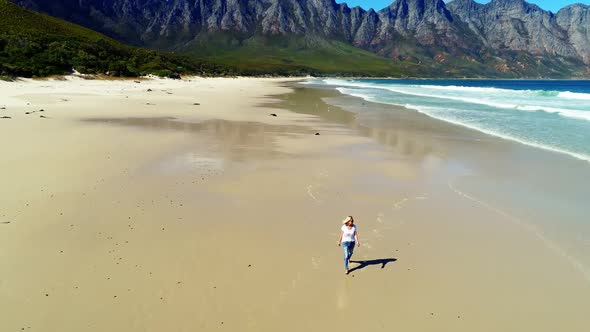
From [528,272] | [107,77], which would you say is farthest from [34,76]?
[528,272]

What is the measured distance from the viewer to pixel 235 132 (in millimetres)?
23906

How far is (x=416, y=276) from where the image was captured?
774 centimetres

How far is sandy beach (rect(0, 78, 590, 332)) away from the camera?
21.1ft

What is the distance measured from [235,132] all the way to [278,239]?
15.4 meters

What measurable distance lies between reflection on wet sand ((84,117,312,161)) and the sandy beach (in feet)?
1.30

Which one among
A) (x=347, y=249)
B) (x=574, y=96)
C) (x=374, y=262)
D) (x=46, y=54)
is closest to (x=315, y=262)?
(x=347, y=249)

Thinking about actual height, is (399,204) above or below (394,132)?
below

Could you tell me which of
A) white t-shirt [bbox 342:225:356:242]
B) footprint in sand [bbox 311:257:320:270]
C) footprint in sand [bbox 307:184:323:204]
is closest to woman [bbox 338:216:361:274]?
white t-shirt [bbox 342:225:356:242]

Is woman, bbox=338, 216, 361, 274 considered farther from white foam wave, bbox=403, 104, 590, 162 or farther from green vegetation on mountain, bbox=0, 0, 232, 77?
green vegetation on mountain, bbox=0, 0, 232, 77

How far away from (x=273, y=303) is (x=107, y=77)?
70.6 m

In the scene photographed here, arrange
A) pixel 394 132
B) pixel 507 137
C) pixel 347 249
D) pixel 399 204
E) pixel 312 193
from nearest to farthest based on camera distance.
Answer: pixel 347 249
pixel 399 204
pixel 312 193
pixel 507 137
pixel 394 132

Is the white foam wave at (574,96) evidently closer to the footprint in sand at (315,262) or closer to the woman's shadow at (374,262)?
the woman's shadow at (374,262)

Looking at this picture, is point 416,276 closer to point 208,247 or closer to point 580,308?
point 580,308

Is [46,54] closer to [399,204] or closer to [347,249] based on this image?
[399,204]
